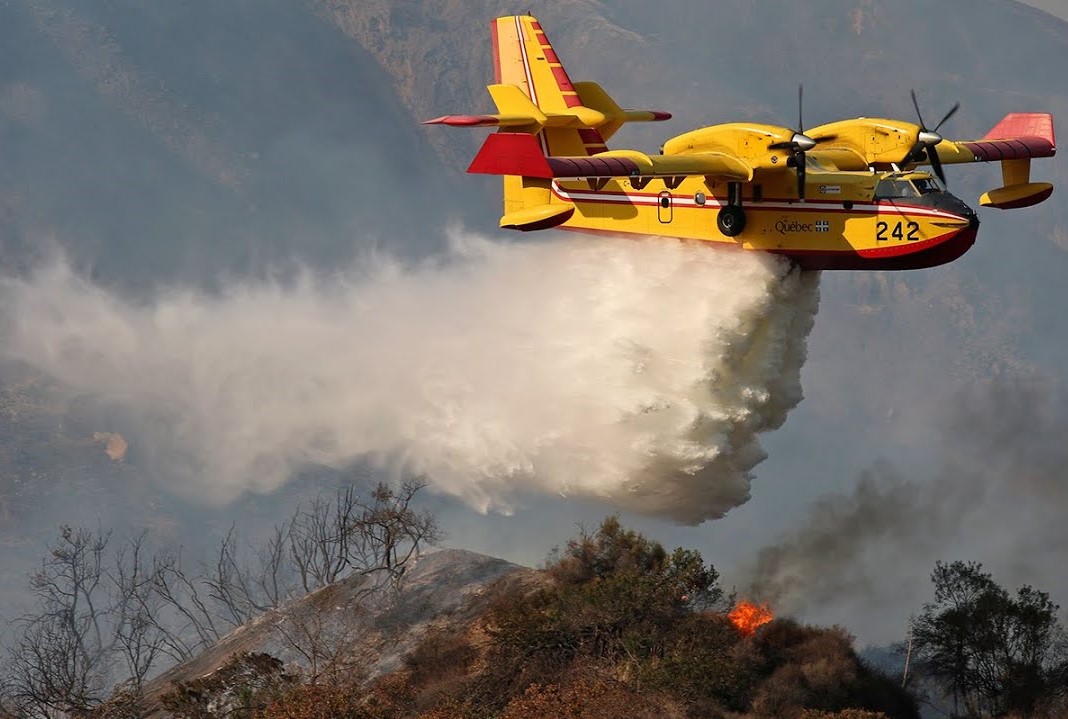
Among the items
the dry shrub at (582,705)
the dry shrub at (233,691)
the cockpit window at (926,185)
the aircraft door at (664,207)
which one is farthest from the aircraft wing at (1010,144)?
the dry shrub at (233,691)

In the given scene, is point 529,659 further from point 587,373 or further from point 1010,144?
point 1010,144

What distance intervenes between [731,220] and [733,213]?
13cm

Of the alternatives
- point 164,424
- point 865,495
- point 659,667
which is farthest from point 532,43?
point 164,424

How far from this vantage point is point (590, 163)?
82.5 feet

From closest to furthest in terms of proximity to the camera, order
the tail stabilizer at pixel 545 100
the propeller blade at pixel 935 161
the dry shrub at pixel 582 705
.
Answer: the dry shrub at pixel 582 705, the propeller blade at pixel 935 161, the tail stabilizer at pixel 545 100

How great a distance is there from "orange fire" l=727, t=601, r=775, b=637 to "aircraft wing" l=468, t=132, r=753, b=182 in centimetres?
1190

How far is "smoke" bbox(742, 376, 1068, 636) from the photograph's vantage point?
47.8m

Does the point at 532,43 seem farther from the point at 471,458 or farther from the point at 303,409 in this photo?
the point at 303,409

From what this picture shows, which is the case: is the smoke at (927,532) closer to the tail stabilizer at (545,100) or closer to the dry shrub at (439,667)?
the dry shrub at (439,667)

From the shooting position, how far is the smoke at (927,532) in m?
47.8

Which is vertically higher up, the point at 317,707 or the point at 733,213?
the point at 733,213

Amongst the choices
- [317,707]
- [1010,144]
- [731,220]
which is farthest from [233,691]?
[1010,144]

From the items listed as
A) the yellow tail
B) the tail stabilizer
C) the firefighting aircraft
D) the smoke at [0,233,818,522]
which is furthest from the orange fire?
the tail stabilizer

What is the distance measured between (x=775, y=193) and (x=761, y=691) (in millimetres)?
10113
